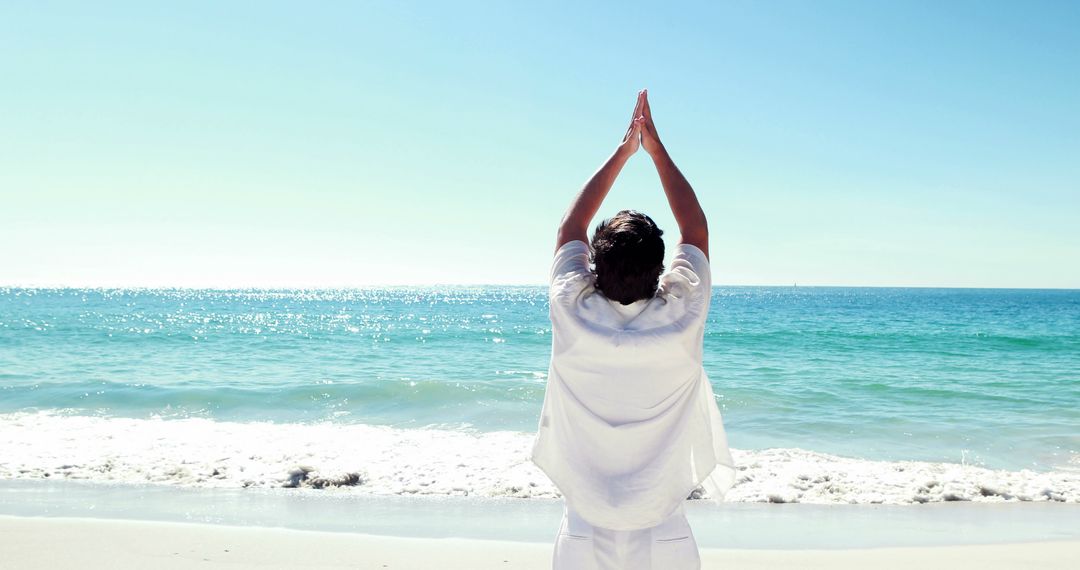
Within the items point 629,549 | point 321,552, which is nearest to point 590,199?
point 629,549

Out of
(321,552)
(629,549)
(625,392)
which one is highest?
(625,392)

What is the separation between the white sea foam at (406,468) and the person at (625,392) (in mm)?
4768

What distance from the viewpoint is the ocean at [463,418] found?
7371mm

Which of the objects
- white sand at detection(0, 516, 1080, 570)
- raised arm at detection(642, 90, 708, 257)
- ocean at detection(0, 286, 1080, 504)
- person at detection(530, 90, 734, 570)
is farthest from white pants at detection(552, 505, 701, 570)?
ocean at detection(0, 286, 1080, 504)

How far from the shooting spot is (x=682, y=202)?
1.91 meters

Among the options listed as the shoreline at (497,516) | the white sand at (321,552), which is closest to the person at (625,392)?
the white sand at (321,552)

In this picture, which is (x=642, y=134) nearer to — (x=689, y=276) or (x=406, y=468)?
(x=689, y=276)

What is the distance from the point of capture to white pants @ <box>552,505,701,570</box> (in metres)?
1.73

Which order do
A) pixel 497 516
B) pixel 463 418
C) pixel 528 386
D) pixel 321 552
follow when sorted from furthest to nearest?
1. pixel 528 386
2. pixel 463 418
3. pixel 497 516
4. pixel 321 552

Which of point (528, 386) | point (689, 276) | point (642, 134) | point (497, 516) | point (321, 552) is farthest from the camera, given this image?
point (528, 386)

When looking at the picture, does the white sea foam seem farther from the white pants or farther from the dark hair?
the dark hair

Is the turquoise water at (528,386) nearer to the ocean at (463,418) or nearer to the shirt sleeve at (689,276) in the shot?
the ocean at (463,418)

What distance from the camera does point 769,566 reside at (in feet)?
16.0

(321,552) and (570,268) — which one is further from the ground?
(570,268)
